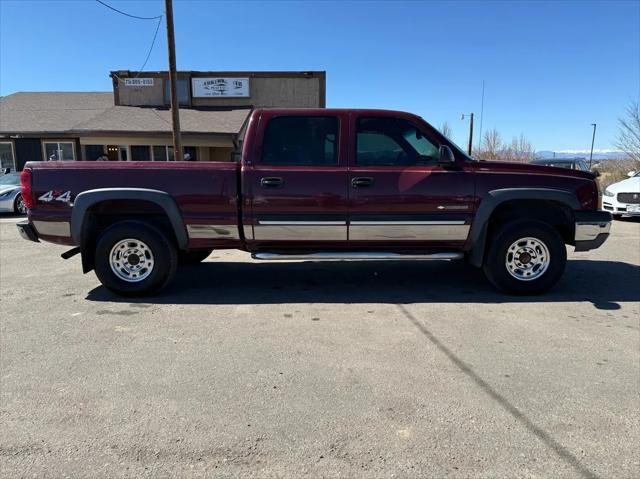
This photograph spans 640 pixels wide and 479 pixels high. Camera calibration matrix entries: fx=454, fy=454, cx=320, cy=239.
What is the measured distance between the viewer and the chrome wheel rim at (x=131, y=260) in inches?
199

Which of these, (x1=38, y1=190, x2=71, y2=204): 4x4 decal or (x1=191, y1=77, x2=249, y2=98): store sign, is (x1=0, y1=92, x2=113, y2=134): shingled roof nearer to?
(x1=191, y1=77, x2=249, y2=98): store sign

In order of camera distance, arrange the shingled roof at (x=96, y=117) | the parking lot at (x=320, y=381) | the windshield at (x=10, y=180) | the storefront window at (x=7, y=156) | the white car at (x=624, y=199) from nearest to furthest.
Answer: the parking lot at (x=320, y=381)
the white car at (x=624, y=199)
the windshield at (x=10, y=180)
the shingled roof at (x=96, y=117)
the storefront window at (x=7, y=156)

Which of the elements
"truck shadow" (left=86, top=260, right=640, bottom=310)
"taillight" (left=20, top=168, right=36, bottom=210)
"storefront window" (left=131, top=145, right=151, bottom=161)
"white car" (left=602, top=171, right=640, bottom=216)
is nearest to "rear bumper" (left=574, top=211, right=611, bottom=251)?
"truck shadow" (left=86, top=260, right=640, bottom=310)

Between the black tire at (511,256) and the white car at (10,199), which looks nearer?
the black tire at (511,256)

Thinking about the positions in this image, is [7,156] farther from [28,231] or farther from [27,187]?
[27,187]

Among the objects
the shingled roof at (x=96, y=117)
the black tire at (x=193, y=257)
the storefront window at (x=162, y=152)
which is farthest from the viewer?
the storefront window at (x=162, y=152)

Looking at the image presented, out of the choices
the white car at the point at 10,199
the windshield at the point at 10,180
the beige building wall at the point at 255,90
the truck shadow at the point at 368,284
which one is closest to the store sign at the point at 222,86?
the beige building wall at the point at 255,90

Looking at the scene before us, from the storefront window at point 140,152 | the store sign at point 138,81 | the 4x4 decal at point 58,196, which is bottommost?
the 4x4 decal at point 58,196

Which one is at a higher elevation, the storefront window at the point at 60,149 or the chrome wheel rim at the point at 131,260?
the storefront window at the point at 60,149

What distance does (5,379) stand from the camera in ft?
10.6

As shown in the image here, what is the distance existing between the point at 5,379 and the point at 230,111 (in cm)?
2192

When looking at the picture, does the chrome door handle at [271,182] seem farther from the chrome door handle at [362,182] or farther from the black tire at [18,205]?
the black tire at [18,205]

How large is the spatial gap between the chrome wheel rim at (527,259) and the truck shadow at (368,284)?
0.27m

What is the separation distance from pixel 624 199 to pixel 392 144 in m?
10.1
